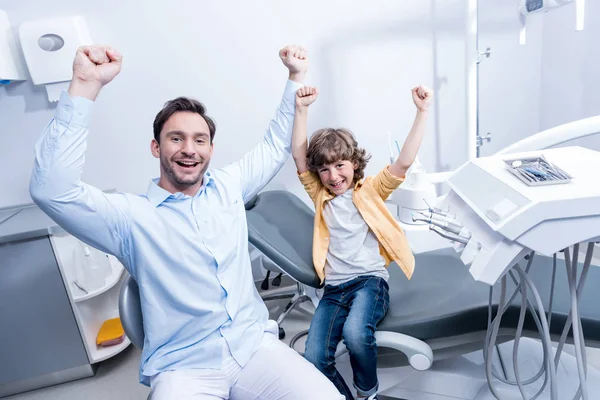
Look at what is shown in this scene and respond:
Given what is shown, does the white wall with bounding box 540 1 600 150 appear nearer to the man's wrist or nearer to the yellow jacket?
the yellow jacket

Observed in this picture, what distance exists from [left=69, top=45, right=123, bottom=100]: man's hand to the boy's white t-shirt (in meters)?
0.85

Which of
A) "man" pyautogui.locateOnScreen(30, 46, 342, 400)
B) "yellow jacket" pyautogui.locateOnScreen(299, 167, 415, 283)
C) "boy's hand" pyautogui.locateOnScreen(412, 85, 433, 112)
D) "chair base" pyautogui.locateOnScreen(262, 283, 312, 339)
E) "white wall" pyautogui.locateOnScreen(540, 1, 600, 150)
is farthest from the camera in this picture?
"white wall" pyautogui.locateOnScreen(540, 1, 600, 150)

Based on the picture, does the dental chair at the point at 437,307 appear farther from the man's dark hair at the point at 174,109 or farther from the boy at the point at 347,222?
the man's dark hair at the point at 174,109

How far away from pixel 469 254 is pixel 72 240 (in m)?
1.64

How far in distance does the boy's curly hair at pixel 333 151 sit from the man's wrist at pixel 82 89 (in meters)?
0.74

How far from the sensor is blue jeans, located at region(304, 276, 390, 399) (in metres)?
1.28

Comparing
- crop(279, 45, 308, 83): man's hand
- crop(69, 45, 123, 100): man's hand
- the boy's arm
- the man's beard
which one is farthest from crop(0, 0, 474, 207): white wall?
crop(69, 45, 123, 100): man's hand

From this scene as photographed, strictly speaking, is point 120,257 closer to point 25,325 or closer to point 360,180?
point 360,180

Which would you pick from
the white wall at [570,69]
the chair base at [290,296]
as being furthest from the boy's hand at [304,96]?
Result: the white wall at [570,69]

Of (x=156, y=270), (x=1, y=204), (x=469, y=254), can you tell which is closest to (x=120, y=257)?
(x=156, y=270)

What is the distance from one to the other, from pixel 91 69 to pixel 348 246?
0.97m

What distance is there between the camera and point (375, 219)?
1499 mm

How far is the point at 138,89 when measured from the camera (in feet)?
6.97

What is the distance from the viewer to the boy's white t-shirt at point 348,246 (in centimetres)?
150
